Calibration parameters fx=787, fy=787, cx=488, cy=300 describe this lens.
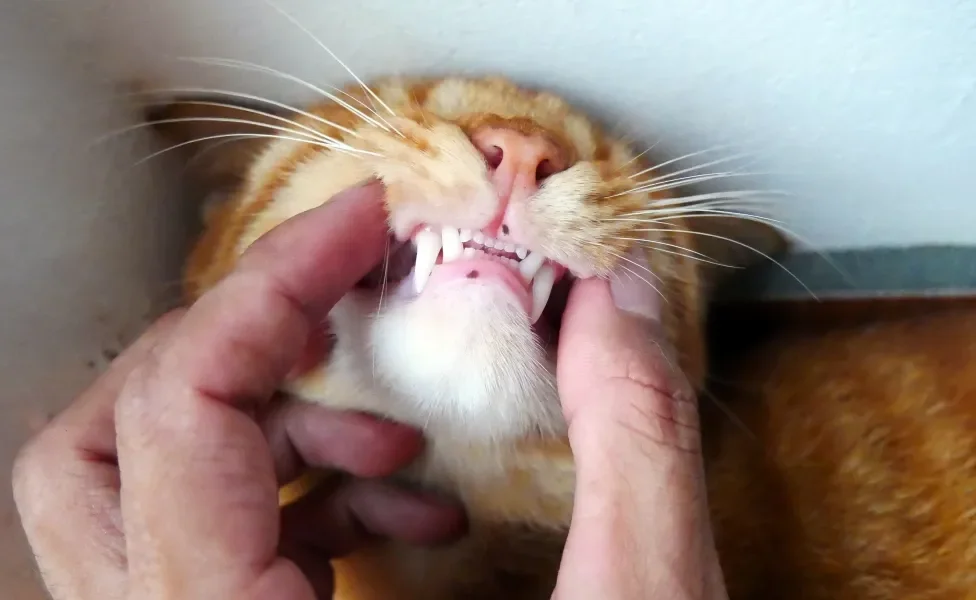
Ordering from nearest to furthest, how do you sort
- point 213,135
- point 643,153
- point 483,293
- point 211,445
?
point 211,445 < point 483,293 < point 643,153 < point 213,135

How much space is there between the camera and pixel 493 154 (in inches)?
27.5

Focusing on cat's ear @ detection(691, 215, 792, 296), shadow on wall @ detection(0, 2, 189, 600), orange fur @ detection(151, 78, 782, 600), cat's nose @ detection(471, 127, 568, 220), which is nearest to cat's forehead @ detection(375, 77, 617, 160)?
orange fur @ detection(151, 78, 782, 600)

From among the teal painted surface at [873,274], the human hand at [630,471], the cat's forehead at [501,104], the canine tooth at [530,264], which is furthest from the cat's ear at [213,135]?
the teal painted surface at [873,274]

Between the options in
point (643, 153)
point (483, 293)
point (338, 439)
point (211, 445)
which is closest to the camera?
point (211, 445)

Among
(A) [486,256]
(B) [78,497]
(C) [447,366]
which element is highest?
(A) [486,256]

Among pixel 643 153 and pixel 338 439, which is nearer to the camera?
pixel 338 439

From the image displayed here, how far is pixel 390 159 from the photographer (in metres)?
0.72

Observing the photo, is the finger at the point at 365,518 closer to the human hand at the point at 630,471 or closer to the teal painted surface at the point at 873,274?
the human hand at the point at 630,471

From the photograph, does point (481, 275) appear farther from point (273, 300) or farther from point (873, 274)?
point (873, 274)

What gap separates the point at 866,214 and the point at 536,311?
0.57 meters

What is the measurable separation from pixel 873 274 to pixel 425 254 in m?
0.77

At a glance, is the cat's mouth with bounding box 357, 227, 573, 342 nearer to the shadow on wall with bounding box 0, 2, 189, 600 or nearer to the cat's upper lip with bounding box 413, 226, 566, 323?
the cat's upper lip with bounding box 413, 226, 566, 323

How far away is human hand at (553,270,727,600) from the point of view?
545 millimetres

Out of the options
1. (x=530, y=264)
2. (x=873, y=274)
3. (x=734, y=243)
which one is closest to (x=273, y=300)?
(x=530, y=264)
